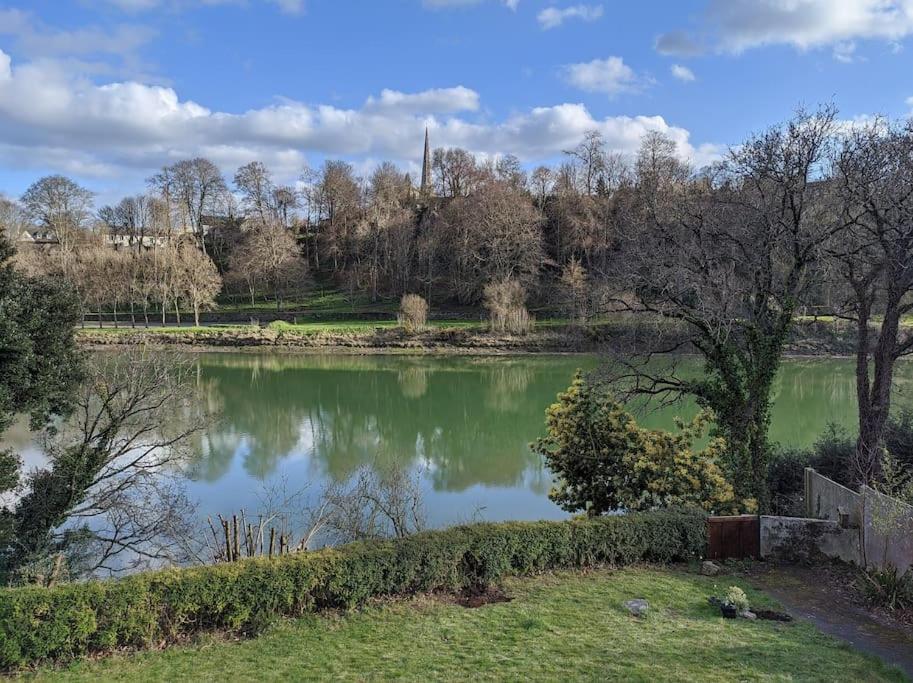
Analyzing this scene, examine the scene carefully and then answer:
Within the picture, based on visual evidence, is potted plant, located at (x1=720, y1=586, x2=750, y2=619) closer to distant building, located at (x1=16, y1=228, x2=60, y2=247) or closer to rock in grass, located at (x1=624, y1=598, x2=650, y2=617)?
rock in grass, located at (x1=624, y1=598, x2=650, y2=617)

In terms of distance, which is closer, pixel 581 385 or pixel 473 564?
pixel 473 564

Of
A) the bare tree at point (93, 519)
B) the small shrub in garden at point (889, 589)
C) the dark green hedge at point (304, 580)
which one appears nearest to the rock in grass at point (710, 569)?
the dark green hedge at point (304, 580)

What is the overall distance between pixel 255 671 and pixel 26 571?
22.4ft

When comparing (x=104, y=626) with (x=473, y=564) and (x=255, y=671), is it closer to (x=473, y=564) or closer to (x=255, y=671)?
(x=255, y=671)

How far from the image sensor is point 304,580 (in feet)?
28.6

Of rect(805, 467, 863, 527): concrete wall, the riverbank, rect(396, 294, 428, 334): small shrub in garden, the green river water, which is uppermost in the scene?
rect(396, 294, 428, 334): small shrub in garden

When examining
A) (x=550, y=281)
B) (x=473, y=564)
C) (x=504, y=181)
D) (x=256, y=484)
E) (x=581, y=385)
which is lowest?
(x=256, y=484)

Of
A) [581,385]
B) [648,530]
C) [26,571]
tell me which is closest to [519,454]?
[581,385]

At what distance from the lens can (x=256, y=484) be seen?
18.1 meters

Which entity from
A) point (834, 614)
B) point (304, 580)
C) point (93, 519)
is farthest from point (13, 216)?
point (834, 614)

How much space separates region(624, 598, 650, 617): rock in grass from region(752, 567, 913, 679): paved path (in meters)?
2.26

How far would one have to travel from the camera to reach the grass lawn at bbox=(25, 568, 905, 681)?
700 centimetres

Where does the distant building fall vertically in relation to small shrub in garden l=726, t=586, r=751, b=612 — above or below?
above

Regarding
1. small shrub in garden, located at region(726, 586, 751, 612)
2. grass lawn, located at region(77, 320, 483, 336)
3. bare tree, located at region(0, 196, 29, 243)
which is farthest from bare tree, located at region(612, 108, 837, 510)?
bare tree, located at region(0, 196, 29, 243)
